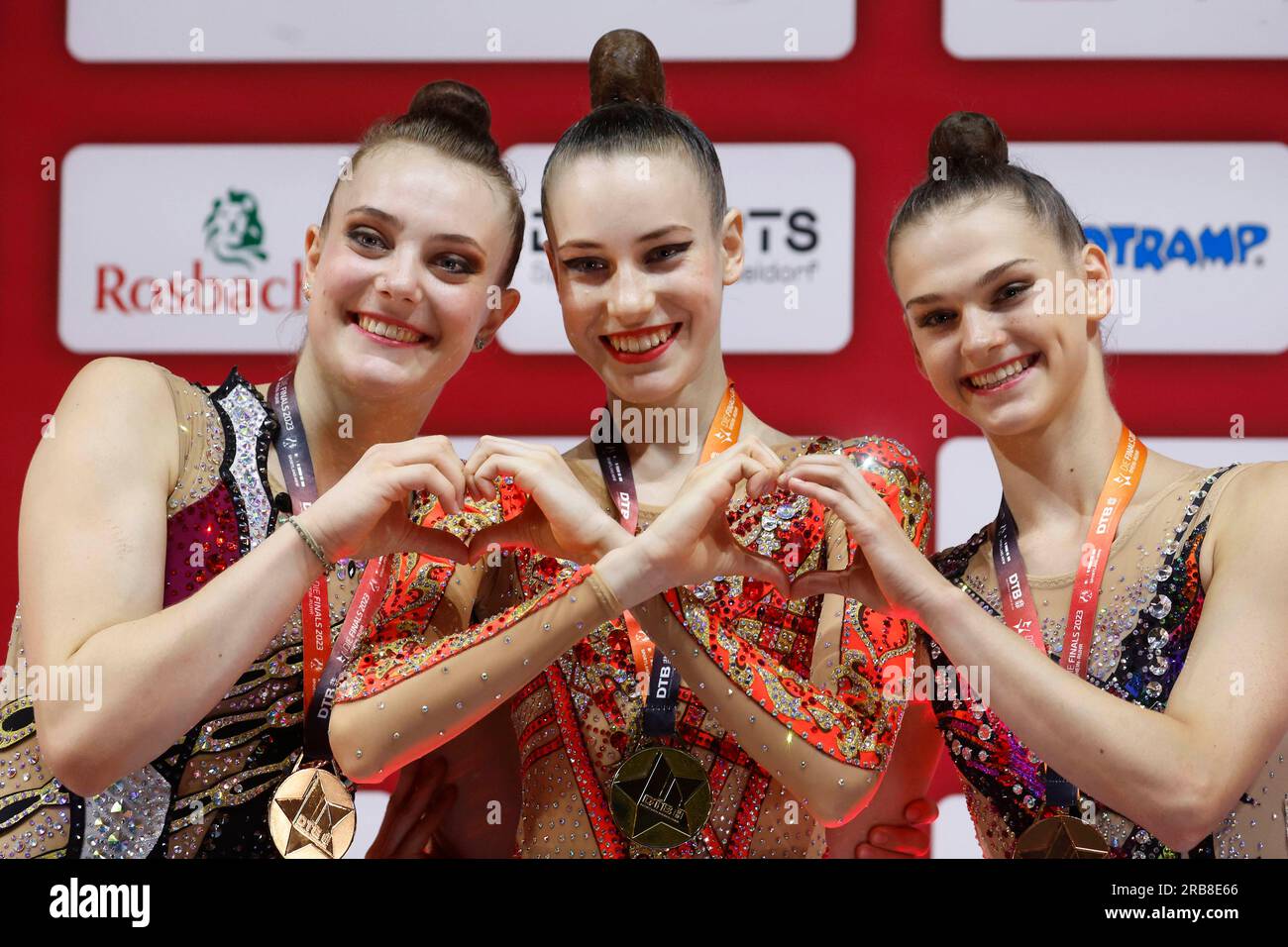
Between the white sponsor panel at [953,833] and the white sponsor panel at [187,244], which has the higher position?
the white sponsor panel at [187,244]

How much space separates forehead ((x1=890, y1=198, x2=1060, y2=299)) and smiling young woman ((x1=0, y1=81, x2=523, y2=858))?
661 mm

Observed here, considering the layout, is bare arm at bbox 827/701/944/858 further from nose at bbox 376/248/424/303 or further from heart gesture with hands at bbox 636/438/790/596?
nose at bbox 376/248/424/303

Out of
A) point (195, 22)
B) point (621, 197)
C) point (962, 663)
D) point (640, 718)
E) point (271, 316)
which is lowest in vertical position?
point (640, 718)

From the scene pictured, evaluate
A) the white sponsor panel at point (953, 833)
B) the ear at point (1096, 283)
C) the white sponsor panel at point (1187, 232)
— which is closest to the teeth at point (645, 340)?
the ear at point (1096, 283)

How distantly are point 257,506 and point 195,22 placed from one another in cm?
150

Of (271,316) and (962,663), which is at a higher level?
(271,316)

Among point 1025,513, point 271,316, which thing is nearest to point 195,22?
point 271,316

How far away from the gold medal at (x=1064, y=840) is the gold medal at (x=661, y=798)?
466 mm

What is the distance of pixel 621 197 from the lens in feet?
6.94

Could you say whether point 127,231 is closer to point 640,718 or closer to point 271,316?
point 271,316

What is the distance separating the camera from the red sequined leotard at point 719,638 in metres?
1.99

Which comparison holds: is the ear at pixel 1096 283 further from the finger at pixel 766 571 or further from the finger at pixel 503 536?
the finger at pixel 503 536

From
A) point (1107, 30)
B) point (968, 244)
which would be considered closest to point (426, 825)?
point (968, 244)

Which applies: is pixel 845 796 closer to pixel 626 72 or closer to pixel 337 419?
pixel 337 419
